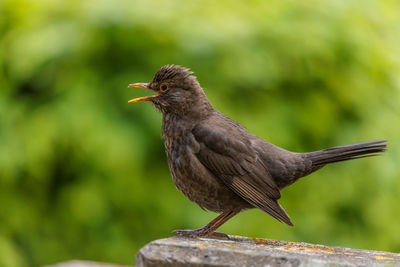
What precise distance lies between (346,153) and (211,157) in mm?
747

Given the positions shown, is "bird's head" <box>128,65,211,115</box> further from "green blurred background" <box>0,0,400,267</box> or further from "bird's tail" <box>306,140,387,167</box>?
"green blurred background" <box>0,0,400,267</box>

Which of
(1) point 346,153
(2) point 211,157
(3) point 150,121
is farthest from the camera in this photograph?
(3) point 150,121

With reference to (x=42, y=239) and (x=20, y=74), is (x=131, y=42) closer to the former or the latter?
(x=20, y=74)

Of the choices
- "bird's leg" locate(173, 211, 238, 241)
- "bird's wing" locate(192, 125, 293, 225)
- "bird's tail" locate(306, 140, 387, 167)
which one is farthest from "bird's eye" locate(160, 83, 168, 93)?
"bird's tail" locate(306, 140, 387, 167)

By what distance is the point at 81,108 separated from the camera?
433cm

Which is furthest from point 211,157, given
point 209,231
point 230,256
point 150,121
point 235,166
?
point 150,121

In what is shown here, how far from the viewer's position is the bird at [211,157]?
3.16 m

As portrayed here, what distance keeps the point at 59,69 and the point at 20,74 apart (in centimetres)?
29

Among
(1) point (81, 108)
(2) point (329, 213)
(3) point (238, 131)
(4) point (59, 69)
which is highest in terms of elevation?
(4) point (59, 69)

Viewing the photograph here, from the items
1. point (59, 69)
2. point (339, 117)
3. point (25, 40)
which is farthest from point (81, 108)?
point (339, 117)

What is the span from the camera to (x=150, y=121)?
4293 millimetres

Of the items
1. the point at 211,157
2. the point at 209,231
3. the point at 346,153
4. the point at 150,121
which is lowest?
the point at 209,231

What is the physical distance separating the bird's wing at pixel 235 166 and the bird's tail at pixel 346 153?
0.32 m

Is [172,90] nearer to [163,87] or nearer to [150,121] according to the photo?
[163,87]
